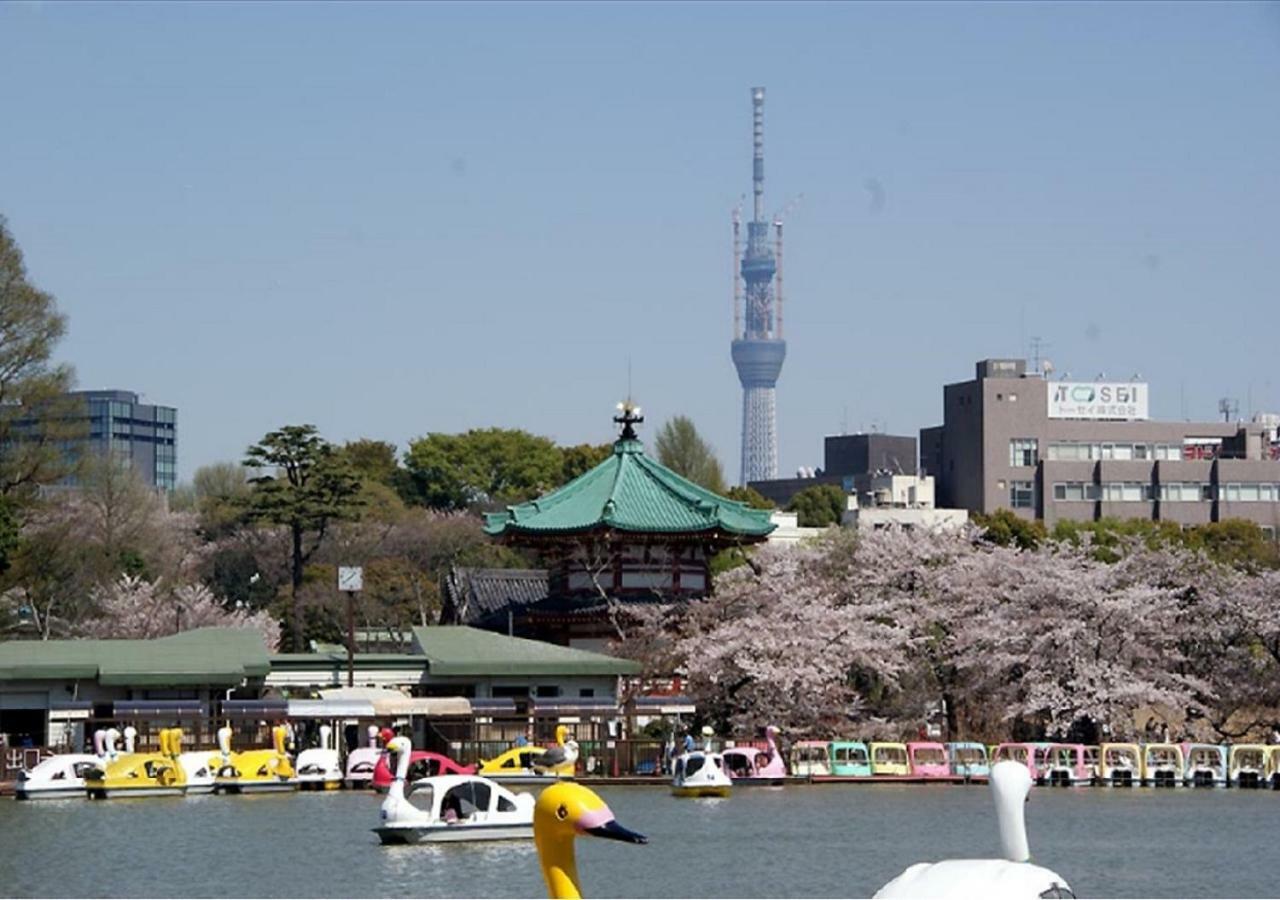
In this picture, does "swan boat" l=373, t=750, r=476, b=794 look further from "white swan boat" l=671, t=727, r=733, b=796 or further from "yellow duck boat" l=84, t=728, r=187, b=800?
"white swan boat" l=671, t=727, r=733, b=796

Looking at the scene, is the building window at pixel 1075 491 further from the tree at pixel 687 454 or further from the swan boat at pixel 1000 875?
the swan boat at pixel 1000 875

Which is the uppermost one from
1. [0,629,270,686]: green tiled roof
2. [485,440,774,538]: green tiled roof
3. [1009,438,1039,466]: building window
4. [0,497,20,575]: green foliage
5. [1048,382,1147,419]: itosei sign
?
[1048,382,1147,419]: itosei sign

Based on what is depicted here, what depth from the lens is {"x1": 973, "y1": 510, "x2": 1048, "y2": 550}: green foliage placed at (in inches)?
3669

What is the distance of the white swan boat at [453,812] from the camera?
39188 millimetres

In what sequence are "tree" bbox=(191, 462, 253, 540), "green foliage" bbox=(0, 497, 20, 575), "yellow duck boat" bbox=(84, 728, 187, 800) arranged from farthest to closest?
"tree" bbox=(191, 462, 253, 540) < "green foliage" bbox=(0, 497, 20, 575) < "yellow duck boat" bbox=(84, 728, 187, 800)

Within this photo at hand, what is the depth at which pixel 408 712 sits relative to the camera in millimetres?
54500

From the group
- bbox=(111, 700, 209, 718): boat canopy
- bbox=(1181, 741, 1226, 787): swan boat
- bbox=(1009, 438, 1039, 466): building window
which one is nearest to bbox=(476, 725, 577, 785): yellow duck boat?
bbox=(111, 700, 209, 718): boat canopy

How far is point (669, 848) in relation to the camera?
38.4m

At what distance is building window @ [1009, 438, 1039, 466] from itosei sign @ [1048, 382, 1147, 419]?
2019 millimetres

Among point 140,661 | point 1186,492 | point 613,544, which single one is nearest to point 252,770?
point 140,661

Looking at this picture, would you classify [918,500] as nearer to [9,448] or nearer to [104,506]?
[104,506]

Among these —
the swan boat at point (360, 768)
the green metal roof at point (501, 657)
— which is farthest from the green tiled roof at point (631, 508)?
the swan boat at point (360, 768)


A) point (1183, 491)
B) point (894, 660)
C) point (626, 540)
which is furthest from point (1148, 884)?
point (1183, 491)

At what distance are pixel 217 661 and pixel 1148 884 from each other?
2759cm
